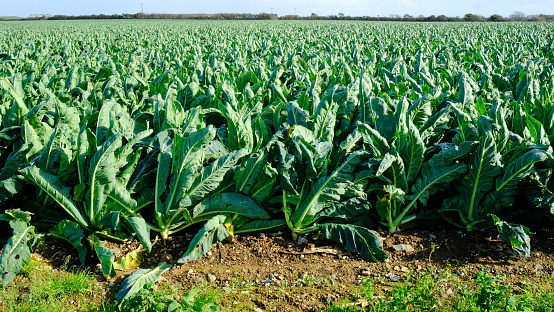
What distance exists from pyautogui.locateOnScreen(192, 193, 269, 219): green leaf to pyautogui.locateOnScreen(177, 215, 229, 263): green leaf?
93mm

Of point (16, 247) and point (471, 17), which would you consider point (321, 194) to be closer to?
point (16, 247)

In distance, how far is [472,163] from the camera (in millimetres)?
3342

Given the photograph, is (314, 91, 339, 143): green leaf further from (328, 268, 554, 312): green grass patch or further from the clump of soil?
(328, 268, 554, 312): green grass patch

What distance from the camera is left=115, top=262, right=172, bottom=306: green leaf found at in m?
2.55

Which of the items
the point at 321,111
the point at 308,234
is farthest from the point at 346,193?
the point at 321,111

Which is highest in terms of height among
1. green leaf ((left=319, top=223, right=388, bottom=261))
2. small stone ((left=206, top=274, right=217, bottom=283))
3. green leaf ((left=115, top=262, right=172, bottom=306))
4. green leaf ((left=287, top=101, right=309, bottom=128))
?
green leaf ((left=287, top=101, right=309, bottom=128))

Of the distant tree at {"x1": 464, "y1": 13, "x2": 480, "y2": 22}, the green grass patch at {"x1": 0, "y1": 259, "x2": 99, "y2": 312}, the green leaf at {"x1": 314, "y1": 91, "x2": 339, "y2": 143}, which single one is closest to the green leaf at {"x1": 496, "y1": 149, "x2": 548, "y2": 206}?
the green leaf at {"x1": 314, "y1": 91, "x2": 339, "y2": 143}

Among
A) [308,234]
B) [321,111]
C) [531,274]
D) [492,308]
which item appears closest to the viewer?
[492,308]

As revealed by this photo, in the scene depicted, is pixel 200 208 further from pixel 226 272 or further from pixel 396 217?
pixel 396 217

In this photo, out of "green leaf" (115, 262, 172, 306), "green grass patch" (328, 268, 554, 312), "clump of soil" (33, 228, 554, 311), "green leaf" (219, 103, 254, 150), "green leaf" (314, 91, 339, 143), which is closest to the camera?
"green grass patch" (328, 268, 554, 312)

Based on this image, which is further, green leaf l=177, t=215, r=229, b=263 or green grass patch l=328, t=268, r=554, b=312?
green leaf l=177, t=215, r=229, b=263

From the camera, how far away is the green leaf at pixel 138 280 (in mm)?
2549

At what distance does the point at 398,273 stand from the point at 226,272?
1198 mm

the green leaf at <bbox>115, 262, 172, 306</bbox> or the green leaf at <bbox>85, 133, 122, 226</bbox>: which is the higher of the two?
the green leaf at <bbox>85, 133, 122, 226</bbox>
